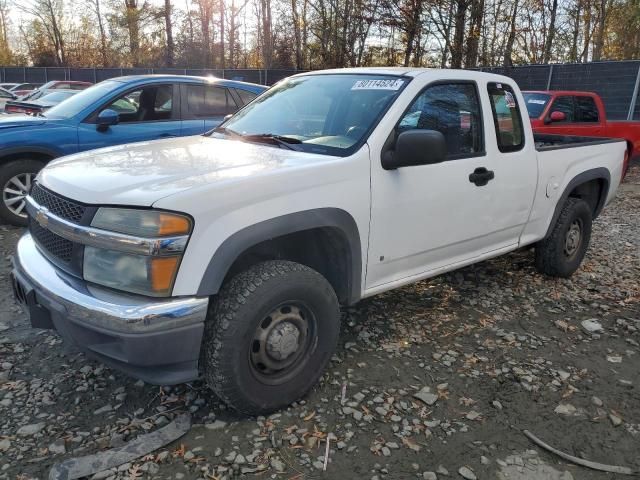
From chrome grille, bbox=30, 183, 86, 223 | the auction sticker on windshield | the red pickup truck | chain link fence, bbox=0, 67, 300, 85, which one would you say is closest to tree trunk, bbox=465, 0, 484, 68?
chain link fence, bbox=0, 67, 300, 85

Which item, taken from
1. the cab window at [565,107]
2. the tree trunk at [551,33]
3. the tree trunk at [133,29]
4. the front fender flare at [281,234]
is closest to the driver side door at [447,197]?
the front fender flare at [281,234]

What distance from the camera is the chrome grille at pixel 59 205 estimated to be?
2562 mm

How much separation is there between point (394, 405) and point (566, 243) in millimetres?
2836

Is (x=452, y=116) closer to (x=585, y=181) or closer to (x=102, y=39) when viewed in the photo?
(x=585, y=181)

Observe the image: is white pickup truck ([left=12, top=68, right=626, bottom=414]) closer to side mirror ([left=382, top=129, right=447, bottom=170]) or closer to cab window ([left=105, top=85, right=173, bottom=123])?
side mirror ([left=382, top=129, right=447, bottom=170])

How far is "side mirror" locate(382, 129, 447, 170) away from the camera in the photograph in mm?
3000

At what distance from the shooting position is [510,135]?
13.4 ft

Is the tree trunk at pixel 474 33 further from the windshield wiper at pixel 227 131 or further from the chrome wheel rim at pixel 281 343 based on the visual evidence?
the chrome wheel rim at pixel 281 343

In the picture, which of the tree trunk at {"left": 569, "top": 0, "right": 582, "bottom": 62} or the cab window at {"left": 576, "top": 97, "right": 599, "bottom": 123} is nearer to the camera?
the cab window at {"left": 576, "top": 97, "right": 599, "bottom": 123}

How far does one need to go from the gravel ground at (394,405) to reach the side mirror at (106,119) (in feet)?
9.17

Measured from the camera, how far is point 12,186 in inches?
234

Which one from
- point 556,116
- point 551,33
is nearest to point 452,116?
point 556,116

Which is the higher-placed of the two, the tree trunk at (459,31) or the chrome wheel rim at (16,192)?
the tree trunk at (459,31)

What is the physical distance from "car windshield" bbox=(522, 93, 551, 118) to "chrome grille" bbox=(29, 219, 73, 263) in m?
8.22
